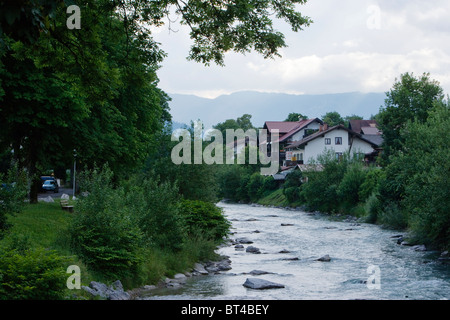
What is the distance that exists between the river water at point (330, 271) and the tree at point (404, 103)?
24.0 meters

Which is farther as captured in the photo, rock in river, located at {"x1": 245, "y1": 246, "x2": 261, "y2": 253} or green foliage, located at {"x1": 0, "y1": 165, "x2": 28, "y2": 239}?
rock in river, located at {"x1": 245, "y1": 246, "x2": 261, "y2": 253}

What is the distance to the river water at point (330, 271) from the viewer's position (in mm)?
16688

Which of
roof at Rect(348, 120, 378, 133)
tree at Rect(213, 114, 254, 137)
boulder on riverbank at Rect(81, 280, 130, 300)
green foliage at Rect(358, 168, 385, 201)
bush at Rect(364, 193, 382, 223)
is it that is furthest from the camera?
tree at Rect(213, 114, 254, 137)

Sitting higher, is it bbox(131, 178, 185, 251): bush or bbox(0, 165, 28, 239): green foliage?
bbox(0, 165, 28, 239): green foliage

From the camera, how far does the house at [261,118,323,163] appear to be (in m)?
103

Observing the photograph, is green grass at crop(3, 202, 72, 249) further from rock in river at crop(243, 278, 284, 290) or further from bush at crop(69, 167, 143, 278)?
rock in river at crop(243, 278, 284, 290)

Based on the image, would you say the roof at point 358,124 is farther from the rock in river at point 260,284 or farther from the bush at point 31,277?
the bush at point 31,277

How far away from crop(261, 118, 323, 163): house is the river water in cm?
6716

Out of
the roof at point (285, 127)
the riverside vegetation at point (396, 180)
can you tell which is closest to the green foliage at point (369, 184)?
the riverside vegetation at point (396, 180)

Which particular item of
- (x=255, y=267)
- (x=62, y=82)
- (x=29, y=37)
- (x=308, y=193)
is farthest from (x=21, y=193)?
(x=308, y=193)

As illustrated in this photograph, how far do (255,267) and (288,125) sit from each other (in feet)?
305

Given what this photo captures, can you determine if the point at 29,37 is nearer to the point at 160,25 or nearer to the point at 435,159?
the point at 160,25

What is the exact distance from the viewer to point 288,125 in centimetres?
11388

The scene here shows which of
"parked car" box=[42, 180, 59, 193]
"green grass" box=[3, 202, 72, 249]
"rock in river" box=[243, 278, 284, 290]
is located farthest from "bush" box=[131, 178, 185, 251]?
"parked car" box=[42, 180, 59, 193]
